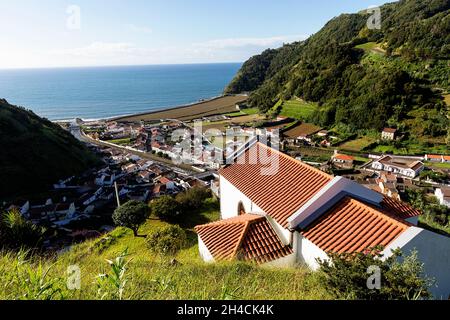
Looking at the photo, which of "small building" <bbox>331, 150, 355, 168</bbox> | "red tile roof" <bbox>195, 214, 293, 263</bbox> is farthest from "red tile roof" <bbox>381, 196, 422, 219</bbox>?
"small building" <bbox>331, 150, 355, 168</bbox>

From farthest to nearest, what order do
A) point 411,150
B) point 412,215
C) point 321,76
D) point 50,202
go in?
1. point 321,76
2. point 411,150
3. point 50,202
4. point 412,215

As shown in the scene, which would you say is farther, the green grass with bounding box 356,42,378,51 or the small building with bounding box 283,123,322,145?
the green grass with bounding box 356,42,378,51

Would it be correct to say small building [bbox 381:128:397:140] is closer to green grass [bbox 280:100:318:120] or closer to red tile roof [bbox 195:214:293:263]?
green grass [bbox 280:100:318:120]

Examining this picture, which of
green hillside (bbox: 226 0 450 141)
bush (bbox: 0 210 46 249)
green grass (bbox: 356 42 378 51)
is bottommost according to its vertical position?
bush (bbox: 0 210 46 249)

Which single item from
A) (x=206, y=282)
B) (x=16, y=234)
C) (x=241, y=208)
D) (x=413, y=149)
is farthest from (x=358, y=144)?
(x=206, y=282)

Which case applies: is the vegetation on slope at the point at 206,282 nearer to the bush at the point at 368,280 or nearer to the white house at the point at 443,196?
the bush at the point at 368,280
